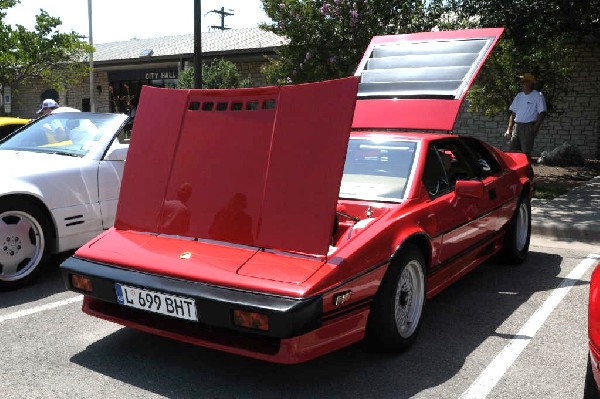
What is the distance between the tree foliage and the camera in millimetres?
10117

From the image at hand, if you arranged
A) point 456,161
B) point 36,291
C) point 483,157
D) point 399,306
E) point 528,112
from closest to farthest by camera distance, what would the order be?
point 399,306, point 456,161, point 36,291, point 483,157, point 528,112

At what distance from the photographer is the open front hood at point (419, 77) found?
4984 millimetres

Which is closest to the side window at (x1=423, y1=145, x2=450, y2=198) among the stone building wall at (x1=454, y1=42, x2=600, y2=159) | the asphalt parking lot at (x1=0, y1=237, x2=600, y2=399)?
the asphalt parking lot at (x1=0, y1=237, x2=600, y2=399)

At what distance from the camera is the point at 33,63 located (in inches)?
636

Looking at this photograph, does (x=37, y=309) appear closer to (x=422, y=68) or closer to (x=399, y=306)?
(x=399, y=306)

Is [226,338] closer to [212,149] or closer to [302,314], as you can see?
[302,314]

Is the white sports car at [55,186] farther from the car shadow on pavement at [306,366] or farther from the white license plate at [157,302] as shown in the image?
the white license plate at [157,302]

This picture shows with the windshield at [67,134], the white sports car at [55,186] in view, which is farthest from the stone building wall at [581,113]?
the white sports car at [55,186]

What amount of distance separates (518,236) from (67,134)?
14.3ft

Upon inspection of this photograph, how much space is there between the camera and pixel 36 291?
4699 mm

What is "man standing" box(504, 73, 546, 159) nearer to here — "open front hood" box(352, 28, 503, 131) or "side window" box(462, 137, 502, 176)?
"open front hood" box(352, 28, 503, 131)

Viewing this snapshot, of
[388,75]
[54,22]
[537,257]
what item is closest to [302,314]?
[388,75]

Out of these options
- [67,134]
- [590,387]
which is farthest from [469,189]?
[67,134]

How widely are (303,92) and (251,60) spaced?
17.0m
